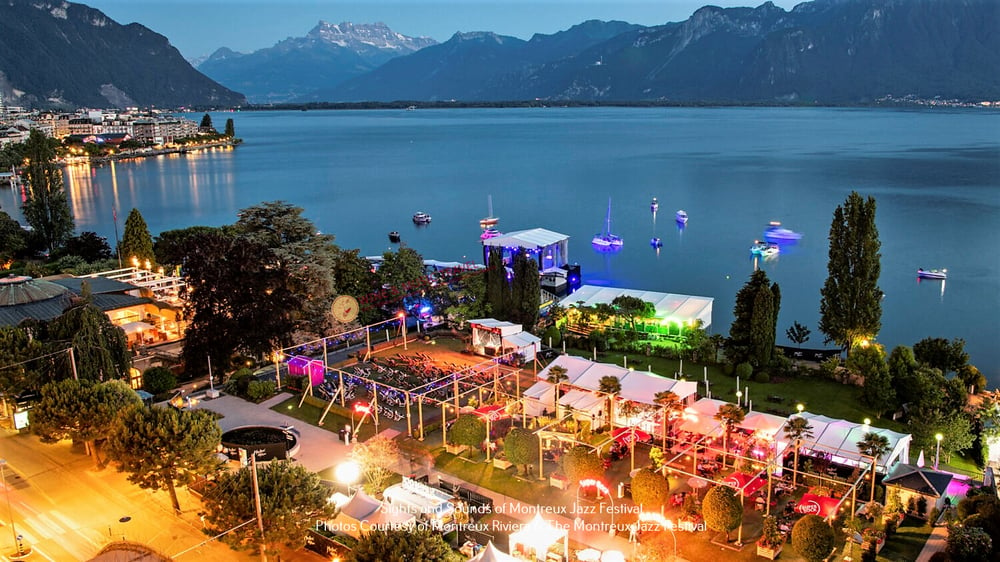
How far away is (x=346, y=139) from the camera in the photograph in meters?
190

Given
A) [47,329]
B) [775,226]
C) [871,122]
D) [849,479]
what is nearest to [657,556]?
[849,479]

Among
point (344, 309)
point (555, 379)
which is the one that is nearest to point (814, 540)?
point (555, 379)

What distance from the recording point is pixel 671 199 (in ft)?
265

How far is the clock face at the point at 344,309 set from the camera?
86.5 feet

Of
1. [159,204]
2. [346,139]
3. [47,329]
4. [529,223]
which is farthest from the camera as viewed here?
[346,139]

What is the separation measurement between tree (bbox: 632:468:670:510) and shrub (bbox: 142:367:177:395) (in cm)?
1600

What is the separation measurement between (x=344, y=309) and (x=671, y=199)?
199ft

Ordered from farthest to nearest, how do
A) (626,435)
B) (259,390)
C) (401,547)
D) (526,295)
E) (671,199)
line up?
(671,199) → (526,295) → (259,390) → (626,435) → (401,547)

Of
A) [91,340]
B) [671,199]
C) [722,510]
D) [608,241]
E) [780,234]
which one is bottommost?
[608,241]

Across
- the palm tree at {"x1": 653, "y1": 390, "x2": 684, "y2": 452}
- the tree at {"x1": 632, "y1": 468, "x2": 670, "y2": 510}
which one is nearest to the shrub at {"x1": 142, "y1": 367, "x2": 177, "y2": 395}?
the palm tree at {"x1": 653, "y1": 390, "x2": 684, "y2": 452}

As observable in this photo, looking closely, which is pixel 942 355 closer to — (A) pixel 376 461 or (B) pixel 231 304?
(A) pixel 376 461

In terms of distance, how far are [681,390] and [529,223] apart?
51093 millimetres

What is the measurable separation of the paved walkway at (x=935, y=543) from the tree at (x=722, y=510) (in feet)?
11.8

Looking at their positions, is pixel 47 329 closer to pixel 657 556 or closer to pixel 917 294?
pixel 657 556
